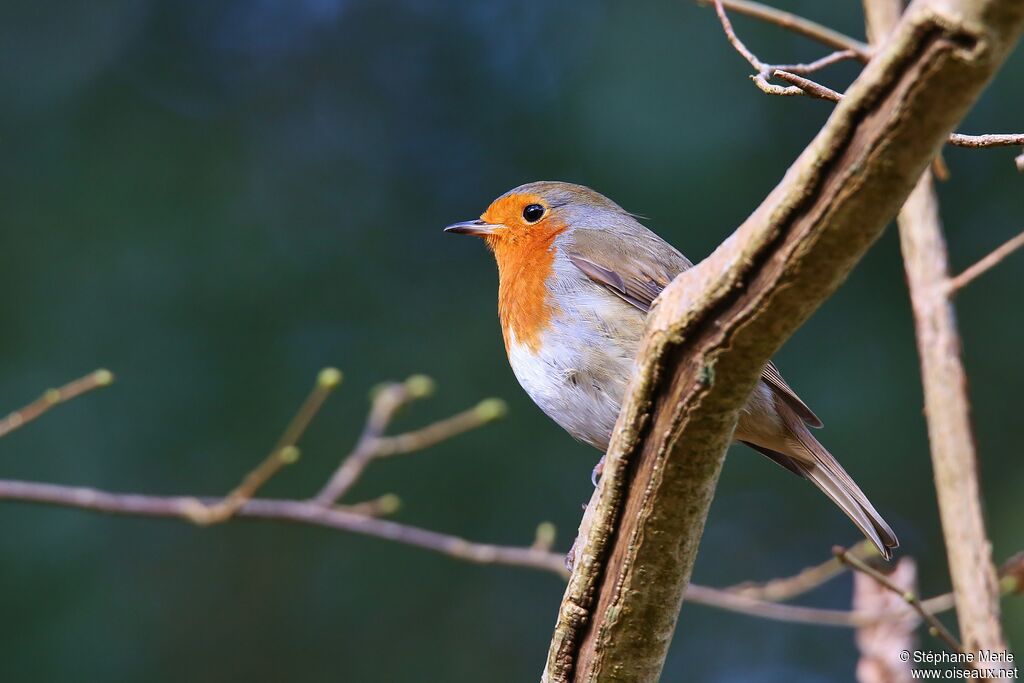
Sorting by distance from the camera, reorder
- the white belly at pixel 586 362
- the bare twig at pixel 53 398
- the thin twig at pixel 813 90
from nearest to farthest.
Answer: the thin twig at pixel 813 90 < the bare twig at pixel 53 398 < the white belly at pixel 586 362

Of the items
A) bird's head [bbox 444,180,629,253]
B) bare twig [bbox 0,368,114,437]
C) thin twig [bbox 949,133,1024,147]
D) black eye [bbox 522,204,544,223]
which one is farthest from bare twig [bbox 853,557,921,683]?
bare twig [bbox 0,368,114,437]

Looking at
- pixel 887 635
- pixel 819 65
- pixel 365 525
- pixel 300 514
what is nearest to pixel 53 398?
pixel 300 514

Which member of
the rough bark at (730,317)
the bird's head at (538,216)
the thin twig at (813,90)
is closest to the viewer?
the rough bark at (730,317)

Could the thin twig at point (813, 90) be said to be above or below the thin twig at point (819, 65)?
below

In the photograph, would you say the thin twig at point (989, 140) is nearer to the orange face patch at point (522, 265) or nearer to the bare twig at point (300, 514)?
the orange face patch at point (522, 265)

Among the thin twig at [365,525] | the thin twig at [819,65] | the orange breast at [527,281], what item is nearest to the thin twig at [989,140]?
the thin twig at [819,65]

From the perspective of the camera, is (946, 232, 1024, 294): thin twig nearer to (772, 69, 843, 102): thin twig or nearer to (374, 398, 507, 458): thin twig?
(772, 69, 843, 102): thin twig

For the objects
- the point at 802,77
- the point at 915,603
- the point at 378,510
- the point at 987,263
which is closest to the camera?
the point at 915,603

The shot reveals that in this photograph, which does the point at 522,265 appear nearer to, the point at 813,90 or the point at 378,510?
the point at 378,510
